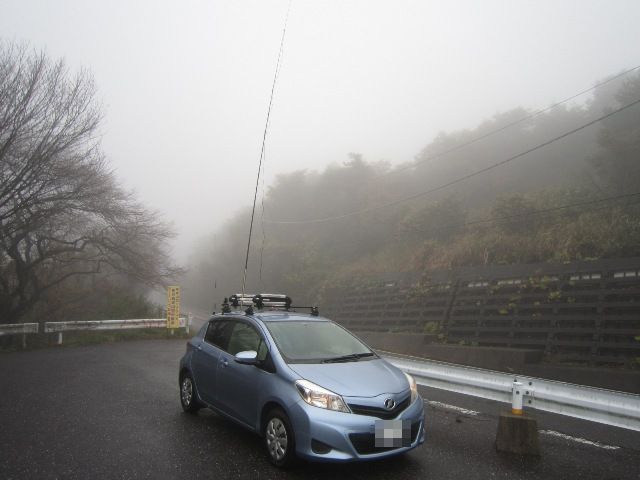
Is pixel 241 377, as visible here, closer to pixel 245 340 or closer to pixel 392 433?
pixel 245 340

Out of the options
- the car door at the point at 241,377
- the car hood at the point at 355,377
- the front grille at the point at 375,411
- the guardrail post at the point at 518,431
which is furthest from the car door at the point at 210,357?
the guardrail post at the point at 518,431

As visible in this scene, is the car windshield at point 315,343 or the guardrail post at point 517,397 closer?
the guardrail post at point 517,397

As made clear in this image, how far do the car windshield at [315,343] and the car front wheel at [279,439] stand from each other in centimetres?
59

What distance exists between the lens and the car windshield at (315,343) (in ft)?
16.5

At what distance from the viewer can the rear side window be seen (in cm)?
601

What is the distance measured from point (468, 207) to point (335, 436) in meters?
29.4

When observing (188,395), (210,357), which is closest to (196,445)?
(210,357)

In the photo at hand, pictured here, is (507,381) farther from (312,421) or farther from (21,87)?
(21,87)

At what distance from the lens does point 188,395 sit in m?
6.50

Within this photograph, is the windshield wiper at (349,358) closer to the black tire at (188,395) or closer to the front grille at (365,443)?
the front grille at (365,443)

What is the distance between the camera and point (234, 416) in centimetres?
525

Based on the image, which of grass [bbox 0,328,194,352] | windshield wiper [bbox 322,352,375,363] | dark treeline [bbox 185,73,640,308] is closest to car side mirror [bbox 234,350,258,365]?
windshield wiper [bbox 322,352,375,363]

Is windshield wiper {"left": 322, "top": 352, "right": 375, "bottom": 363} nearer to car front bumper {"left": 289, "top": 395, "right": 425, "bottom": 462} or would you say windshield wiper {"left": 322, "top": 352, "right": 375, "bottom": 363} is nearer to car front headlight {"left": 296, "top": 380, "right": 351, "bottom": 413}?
car front headlight {"left": 296, "top": 380, "right": 351, "bottom": 413}

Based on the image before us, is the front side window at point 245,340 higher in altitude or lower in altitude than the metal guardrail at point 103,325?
higher
